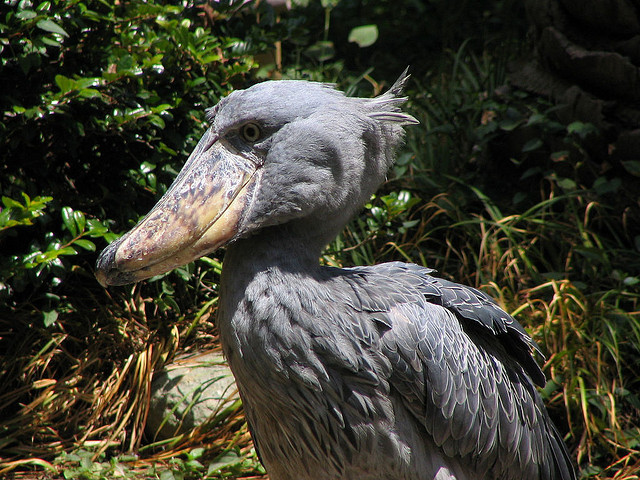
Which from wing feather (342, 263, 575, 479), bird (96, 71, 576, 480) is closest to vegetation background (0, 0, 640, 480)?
wing feather (342, 263, 575, 479)

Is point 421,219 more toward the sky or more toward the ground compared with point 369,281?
more toward the ground

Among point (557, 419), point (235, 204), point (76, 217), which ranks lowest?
point (557, 419)

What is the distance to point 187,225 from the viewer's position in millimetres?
1664

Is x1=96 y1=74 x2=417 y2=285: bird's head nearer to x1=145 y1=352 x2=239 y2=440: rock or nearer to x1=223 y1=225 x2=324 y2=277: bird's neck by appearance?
x1=223 y1=225 x2=324 y2=277: bird's neck

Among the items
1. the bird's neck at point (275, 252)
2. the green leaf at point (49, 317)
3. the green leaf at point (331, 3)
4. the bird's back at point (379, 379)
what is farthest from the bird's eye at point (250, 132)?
the green leaf at point (331, 3)

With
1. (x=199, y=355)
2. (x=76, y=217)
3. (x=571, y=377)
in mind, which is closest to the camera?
(x=76, y=217)

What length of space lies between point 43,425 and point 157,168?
1241 millimetres

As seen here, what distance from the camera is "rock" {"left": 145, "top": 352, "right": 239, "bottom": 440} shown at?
9.78ft


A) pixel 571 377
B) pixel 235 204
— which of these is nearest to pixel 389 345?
pixel 235 204

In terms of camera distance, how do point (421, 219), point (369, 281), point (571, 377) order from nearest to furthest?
point (369, 281)
point (571, 377)
point (421, 219)

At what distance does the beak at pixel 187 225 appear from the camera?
1.64 metres

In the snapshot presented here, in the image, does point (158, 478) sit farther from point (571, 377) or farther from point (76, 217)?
point (571, 377)

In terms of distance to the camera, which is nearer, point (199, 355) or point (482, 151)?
point (199, 355)

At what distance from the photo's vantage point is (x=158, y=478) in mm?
2791
